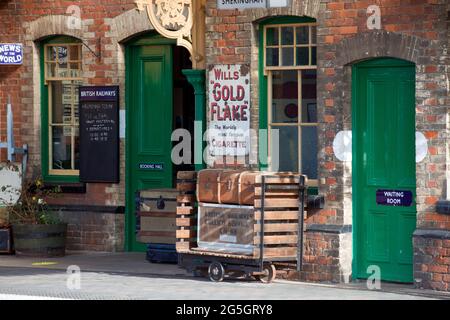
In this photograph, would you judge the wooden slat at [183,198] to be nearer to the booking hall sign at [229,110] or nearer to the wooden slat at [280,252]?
the booking hall sign at [229,110]

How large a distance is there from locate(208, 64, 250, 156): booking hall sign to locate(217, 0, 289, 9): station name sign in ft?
2.38

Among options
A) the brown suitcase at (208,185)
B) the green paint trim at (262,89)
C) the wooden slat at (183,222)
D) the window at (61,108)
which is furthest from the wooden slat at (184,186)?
the window at (61,108)

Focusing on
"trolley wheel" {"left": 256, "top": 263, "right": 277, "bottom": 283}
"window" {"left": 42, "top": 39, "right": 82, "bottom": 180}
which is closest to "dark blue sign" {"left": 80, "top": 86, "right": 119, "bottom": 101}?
"window" {"left": 42, "top": 39, "right": 82, "bottom": 180}

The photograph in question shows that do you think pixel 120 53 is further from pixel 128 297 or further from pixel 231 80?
pixel 128 297

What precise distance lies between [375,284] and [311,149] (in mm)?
1884

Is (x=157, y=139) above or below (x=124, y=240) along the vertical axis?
above

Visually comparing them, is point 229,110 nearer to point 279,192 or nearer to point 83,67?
point 279,192

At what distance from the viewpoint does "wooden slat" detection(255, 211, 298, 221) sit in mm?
13914

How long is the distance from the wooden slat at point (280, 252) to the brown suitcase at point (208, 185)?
35.5 inches

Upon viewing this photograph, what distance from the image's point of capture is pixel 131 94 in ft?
57.2

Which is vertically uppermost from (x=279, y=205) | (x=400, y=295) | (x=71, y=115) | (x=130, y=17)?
(x=130, y=17)

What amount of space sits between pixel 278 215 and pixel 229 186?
688 mm

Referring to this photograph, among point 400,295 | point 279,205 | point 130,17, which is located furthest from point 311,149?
point 130,17

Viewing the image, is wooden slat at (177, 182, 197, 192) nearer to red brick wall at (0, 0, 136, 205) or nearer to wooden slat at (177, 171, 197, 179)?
wooden slat at (177, 171, 197, 179)
